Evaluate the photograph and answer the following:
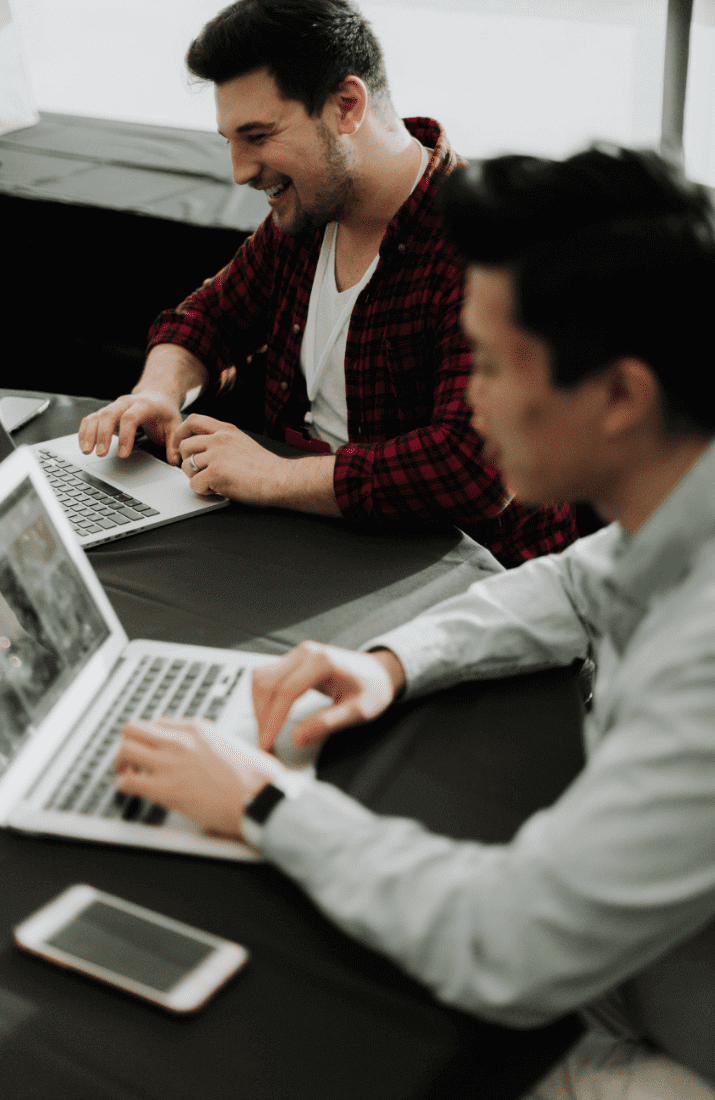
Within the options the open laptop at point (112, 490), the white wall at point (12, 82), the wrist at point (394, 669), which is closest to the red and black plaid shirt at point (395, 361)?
the open laptop at point (112, 490)

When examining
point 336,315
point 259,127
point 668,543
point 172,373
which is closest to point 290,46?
point 259,127

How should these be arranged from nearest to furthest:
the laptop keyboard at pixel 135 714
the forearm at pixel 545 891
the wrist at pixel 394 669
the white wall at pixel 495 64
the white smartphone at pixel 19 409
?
1. the forearm at pixel 545 891
2. the laptop keyboard at pixel 135 714
3. the wrist at pixel 394 669
4. the white smartphone at pixel 19 409
5. the white wall at pixel 495 64

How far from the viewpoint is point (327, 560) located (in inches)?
46.4

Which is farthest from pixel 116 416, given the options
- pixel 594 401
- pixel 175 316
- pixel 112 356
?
pixel 594 401

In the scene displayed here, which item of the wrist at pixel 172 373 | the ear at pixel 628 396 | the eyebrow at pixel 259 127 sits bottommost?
the wrist at pixel 172 373

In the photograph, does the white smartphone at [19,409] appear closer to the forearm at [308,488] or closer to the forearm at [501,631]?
the forearm at [308,488]

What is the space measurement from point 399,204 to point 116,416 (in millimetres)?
594

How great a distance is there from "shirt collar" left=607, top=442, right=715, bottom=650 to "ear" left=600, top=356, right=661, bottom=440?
5cm

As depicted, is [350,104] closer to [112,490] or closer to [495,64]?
[112,490]

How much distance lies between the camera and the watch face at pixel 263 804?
0.70 metres

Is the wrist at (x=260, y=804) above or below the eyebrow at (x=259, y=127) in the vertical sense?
below

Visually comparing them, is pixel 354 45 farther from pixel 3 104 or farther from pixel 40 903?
pixel 3 104

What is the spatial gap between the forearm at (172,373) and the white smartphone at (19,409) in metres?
0.16

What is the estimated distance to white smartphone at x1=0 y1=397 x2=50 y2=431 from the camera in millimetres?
1495
